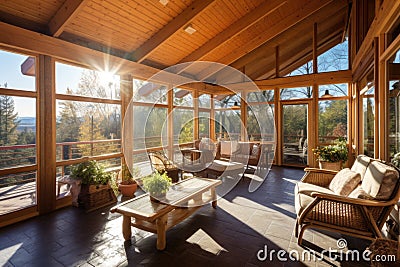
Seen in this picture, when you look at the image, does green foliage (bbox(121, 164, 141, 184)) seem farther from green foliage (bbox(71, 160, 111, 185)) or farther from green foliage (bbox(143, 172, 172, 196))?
green foliage (bbox(143, 172, 172, 196))

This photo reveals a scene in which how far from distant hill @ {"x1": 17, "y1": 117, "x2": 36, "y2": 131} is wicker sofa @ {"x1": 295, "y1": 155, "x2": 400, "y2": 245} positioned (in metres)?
3.62

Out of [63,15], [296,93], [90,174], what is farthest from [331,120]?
[63,15]

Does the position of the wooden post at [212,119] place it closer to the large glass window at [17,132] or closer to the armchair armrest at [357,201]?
the large glass window at [17,132]

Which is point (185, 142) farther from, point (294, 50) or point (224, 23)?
point (294, 50)

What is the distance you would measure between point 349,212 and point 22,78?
4.24 m

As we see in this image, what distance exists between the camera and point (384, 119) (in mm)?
2766

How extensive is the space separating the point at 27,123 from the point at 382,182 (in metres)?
4.22

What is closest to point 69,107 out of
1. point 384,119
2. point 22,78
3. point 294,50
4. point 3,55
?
point 22,78

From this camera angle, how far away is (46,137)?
127 inches

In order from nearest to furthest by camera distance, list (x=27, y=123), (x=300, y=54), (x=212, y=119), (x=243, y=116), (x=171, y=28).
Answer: (x=27, y=123), (x=171, y=28), (x=300, y=54), (x=243, y=116), (x=212, y=119)

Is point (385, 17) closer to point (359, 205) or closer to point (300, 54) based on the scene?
point (359, 205)

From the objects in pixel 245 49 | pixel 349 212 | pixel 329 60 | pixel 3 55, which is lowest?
pixel 349 212

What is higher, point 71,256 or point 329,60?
point 329,60

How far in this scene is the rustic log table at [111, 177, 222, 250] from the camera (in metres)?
2.23
